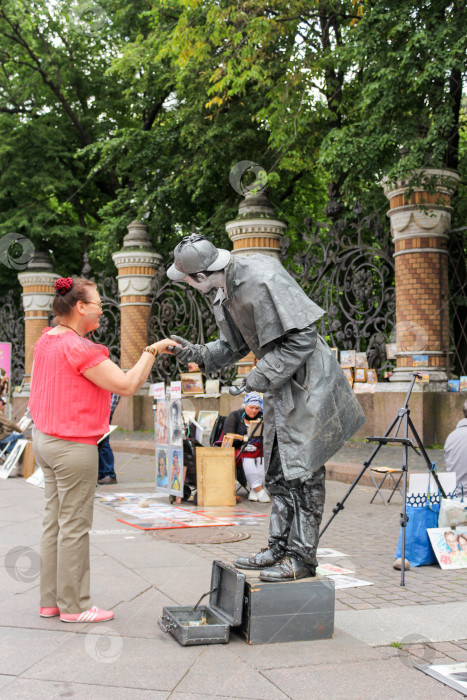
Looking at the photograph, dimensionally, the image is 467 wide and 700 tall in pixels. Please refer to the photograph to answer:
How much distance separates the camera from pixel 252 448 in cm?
916

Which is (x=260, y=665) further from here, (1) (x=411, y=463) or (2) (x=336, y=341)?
(2) (x=336, y=341)

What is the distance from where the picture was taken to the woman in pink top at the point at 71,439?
389 centimetres

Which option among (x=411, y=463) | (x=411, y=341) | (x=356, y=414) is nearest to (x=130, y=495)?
(x=411, y=463)

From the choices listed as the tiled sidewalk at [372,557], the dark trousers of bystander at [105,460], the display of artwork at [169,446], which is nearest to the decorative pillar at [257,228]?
the dark trousers of bystander at [105,460]

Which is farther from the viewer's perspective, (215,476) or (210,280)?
(215,476)

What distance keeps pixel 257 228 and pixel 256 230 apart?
4 centimetres

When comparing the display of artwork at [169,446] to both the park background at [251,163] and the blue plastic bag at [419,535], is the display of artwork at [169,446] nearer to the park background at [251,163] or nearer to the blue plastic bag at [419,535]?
the park background at [251,163]

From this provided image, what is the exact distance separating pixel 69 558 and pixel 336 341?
31.7ft

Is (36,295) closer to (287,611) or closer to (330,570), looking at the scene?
(330,570)

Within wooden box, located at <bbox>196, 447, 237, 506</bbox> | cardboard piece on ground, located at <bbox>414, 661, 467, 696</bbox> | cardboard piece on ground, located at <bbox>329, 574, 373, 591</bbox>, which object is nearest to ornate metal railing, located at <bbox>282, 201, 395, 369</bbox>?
wooden box, located at <bbox>196, 447, 237, 506</bbox>

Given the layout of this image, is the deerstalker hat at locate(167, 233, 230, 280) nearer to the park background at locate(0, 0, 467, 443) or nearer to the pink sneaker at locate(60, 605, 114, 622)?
the pink sneaker at locate(60, 605, 114, 622)

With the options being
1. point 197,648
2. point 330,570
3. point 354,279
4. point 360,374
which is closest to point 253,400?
point 360,374

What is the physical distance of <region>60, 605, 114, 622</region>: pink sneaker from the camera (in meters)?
3.90

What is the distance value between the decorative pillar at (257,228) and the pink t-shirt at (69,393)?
10.1m
